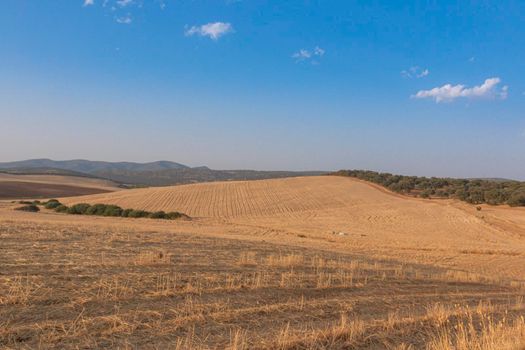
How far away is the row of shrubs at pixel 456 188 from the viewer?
2281 inches

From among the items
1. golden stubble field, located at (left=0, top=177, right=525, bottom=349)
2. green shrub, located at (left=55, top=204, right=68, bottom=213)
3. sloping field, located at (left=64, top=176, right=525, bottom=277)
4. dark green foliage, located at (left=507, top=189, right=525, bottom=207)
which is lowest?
green shrub, located at (left=55, top=204, right=68, bottom=213)

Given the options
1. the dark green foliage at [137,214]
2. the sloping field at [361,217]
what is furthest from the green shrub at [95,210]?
the sloping field at [361,217]

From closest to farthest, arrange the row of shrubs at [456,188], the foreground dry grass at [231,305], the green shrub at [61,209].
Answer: the foreground dry grass at [231,305]
the green shrub at [61,209]
the row of shrubs at [456,188]

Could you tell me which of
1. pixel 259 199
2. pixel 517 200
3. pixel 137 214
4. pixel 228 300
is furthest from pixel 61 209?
pixel 517 200

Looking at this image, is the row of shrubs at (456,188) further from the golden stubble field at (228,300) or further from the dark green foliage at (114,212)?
the dark green foliage at (114,212)

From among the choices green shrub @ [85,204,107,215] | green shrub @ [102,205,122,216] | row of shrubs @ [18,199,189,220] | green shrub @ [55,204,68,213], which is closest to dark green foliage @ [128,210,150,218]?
row of shrubs @ [18,199,189,220]

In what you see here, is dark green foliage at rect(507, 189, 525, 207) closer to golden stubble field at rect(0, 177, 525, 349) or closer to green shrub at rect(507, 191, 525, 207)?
green shrub at rect(507, 191, 525, 207)

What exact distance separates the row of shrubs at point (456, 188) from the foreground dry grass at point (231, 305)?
162 feet

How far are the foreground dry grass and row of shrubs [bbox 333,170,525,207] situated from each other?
49.3 metres

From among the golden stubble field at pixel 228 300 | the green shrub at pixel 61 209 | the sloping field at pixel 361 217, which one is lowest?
the green shrub at pixel 61 209

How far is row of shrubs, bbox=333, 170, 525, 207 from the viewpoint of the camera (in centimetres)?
5794

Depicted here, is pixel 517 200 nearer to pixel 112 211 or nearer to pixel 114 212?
pixel 114 212

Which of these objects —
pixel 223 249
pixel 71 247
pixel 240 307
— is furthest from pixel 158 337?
pixel 223 249

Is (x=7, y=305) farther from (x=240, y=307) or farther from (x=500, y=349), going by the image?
(x=500, y=349)
